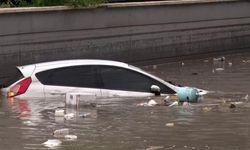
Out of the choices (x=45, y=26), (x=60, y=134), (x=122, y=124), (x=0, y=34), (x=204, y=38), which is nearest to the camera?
(x=60, y=134)

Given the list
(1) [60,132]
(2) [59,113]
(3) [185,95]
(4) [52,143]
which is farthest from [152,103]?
(4) [52,143]

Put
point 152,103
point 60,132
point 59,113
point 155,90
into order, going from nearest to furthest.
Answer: point 60,132 < point 59,113 < point 152,103 < point 155,90

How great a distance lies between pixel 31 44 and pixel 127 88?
6.58m

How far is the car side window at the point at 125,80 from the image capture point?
1313 cm

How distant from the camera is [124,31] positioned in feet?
72.3

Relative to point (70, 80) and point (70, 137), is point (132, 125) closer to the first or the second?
point (70, 137)

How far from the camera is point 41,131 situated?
10625mm

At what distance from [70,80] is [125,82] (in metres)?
1.05

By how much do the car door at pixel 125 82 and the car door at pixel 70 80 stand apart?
0.57 ft

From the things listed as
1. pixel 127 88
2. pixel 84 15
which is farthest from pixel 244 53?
pixel 127 88

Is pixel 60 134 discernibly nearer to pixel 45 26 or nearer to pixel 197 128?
pixel 197 128

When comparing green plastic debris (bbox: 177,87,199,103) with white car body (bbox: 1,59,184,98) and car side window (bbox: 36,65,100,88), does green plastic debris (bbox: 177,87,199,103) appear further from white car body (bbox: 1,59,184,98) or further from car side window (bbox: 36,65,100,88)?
car side window (bbox: 36,65,100,88)

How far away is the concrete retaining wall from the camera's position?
18.9 meters

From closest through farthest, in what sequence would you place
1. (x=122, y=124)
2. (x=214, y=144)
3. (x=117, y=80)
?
1. (x=214, y=144)
2. (x=122, y=124)
3. (x=117, y=80)
